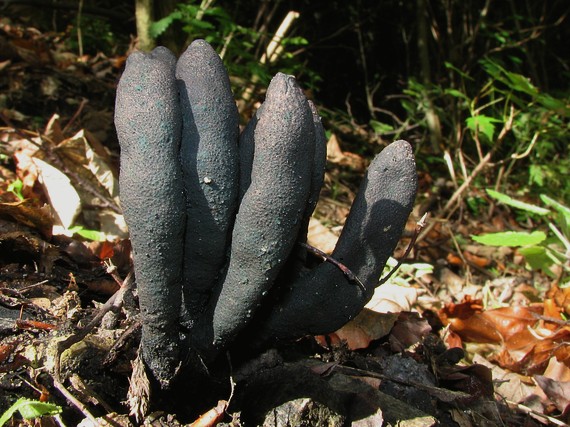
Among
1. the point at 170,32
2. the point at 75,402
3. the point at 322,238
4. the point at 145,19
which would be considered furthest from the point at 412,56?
the point at 75,402

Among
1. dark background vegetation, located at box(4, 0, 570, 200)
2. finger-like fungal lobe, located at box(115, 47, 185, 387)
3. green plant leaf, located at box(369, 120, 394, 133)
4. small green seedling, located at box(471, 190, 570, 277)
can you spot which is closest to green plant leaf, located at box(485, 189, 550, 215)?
small green seedling, located at box(471, 190, 570, 277)

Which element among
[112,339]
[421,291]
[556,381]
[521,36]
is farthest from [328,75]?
[112,339]

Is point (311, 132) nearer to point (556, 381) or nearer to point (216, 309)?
point (216, 309)

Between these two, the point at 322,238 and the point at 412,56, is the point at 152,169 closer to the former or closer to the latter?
the point at 322,238

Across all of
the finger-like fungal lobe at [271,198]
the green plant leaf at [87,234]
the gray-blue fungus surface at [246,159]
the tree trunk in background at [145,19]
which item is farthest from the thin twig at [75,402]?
the tree trunk in background at [145,19]

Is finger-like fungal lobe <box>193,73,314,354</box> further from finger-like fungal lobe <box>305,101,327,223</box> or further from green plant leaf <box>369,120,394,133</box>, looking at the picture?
green plant leaf <box>369,120,394,133</box>

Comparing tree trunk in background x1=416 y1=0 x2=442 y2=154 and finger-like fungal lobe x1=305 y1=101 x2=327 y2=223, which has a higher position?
finger-like fungal lobe x1=305 y1=101 x2=327 y2=223
